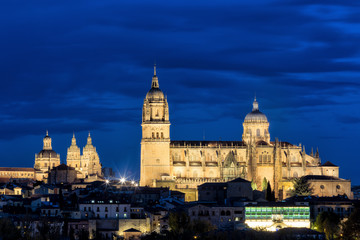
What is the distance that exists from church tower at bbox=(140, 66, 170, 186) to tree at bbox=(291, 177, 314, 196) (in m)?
20.6

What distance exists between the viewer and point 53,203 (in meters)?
133

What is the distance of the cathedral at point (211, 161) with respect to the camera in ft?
521

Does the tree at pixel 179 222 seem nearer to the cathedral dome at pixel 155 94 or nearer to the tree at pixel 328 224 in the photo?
the tree at pixel 328 224

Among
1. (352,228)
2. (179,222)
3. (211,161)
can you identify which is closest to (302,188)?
(211,161)

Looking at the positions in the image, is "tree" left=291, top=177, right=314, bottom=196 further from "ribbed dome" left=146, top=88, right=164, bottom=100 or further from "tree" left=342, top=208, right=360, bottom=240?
"tree" left=342, top=208, right=360, bottom=240

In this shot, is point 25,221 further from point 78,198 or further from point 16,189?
point 16,189

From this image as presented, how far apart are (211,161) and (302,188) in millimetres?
20149

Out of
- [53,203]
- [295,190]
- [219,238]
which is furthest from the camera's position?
[295,190]

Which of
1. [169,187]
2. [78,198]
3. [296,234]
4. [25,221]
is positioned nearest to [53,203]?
[78,198]

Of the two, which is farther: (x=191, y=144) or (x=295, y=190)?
(x=191, y=144)

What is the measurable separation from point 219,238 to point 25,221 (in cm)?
2526

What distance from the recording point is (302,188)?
151m

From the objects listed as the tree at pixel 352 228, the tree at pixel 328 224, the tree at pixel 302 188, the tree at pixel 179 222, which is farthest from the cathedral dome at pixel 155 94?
the tree at pixel 352 228

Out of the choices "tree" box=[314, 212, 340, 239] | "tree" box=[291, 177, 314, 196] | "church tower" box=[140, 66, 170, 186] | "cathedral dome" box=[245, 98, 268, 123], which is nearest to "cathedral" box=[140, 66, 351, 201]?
"church tower" box=[140, 66, 170, 186]
